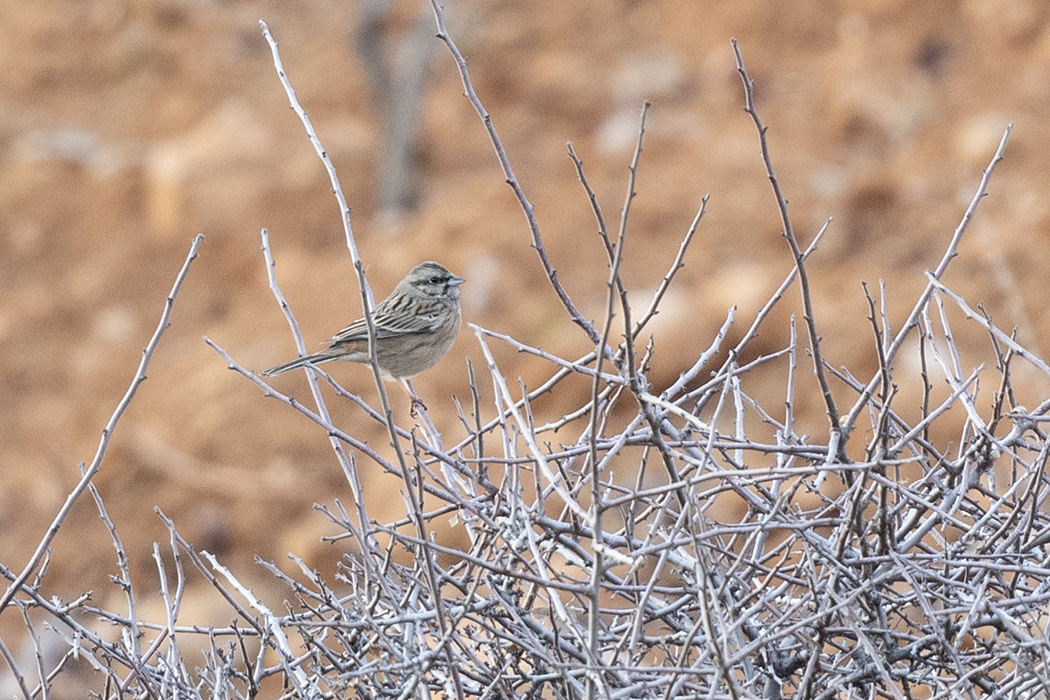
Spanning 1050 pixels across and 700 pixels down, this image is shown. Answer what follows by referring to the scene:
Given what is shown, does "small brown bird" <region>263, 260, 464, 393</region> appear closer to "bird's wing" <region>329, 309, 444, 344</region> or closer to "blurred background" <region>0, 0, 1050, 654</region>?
"bird's wing" <region>329, 309, 444, 344</region>

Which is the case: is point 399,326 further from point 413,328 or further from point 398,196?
point 398,196

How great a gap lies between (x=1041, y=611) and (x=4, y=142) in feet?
54.5

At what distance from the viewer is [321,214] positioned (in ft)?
51.0

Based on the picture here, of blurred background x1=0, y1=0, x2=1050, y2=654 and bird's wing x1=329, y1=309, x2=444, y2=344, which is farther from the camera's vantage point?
blurred background x1=0, y1=0, x2=1050, y2=654

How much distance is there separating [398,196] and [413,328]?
906cm

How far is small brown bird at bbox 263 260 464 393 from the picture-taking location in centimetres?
660

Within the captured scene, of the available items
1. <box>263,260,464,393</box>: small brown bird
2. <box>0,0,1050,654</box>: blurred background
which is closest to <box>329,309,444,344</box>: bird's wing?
<box>263,260,464,393</box>: small brown bird

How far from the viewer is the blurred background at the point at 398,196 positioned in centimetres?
1252

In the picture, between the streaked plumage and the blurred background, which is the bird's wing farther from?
the blurred background

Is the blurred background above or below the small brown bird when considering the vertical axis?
above

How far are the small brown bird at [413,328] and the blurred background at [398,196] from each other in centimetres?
467

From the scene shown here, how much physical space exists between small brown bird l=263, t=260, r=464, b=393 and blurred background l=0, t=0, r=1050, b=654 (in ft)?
15.3

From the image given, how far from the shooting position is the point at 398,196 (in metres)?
15.6

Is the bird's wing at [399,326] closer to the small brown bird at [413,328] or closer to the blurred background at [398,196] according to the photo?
the small brown bird at [413,328]
